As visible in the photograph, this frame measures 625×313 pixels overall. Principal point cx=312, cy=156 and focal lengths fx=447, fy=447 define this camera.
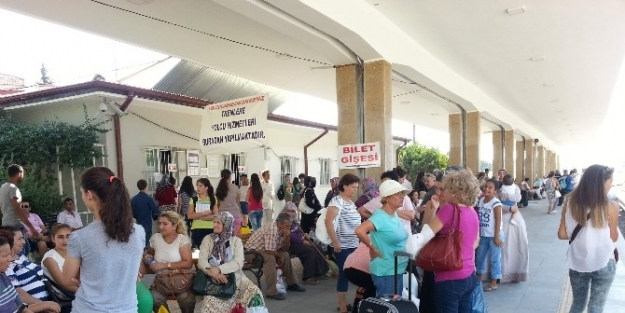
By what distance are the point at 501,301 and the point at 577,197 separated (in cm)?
214

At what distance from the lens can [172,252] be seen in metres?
4.52

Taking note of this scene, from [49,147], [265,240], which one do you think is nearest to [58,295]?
[265,240]

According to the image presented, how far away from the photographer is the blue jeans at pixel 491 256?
225 inches

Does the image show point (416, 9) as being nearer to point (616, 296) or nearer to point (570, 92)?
point (616, 296)

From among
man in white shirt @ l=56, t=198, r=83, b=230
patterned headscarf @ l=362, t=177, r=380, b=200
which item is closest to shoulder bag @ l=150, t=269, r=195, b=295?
patterned headscarf @ l=362, t=177, r=380, b=200

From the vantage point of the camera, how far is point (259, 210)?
10273 mm

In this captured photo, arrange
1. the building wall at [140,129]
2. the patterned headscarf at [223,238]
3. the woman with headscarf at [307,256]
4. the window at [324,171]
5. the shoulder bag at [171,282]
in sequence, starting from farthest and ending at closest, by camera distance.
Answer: the window at [324,171]
the building wall at [140,129]
the woman with headscarf at [307,256]
the patterned headscarf at [223,238]
the shoulder bag at [171,282]

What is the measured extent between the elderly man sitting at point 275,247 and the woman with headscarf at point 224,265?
1081 mm

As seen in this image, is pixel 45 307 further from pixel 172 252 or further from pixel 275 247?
pixel 275 247

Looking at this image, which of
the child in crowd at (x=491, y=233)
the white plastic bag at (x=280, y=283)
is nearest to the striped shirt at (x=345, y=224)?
the white plastic bag at (x=280, y=283)

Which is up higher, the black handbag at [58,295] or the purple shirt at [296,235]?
the black handbag at [58,295]

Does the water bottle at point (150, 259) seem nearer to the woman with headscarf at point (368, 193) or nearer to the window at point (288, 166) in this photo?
the woman with headscarf at point (368, 193)

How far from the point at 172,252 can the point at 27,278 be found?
53.7 inches

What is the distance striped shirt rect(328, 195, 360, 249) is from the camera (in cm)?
479
